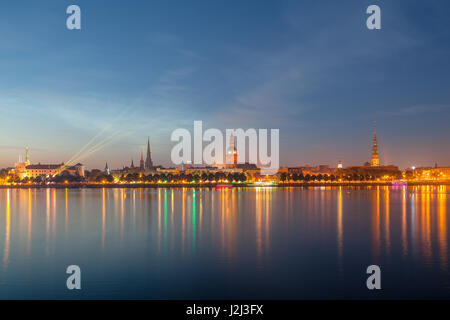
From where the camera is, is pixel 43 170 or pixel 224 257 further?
pixel 43 170

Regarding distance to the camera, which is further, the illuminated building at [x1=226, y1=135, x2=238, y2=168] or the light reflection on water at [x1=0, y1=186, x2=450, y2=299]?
the illuminated building at [x1=226, y1=135, x2=238, y2=168]

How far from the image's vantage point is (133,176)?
355 ft

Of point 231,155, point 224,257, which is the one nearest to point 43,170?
point 231,155

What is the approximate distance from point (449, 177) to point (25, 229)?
154391mm

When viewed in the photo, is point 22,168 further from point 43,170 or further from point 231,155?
point 231,155

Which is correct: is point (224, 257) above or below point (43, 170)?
below

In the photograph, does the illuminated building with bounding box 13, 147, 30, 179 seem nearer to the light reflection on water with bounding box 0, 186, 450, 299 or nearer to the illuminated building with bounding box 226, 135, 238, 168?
the illuminated building with bounding box 226, 135, 238, 168

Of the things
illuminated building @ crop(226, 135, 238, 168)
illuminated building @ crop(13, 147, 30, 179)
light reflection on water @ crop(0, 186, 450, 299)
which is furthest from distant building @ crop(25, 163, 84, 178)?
light reflection on water @ crop(0, 186, 450, 299)

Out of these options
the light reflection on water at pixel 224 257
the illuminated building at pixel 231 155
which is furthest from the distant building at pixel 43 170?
the light reflection on water at pixel 224 257

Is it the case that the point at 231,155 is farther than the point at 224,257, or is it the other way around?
the point at 231,155

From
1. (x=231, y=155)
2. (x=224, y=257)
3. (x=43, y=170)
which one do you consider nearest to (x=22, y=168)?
(x=43, y=170)

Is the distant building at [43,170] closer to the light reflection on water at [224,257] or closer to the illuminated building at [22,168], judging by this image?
the illuminated building at [22,168]

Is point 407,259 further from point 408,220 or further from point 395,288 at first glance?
point 408,220
